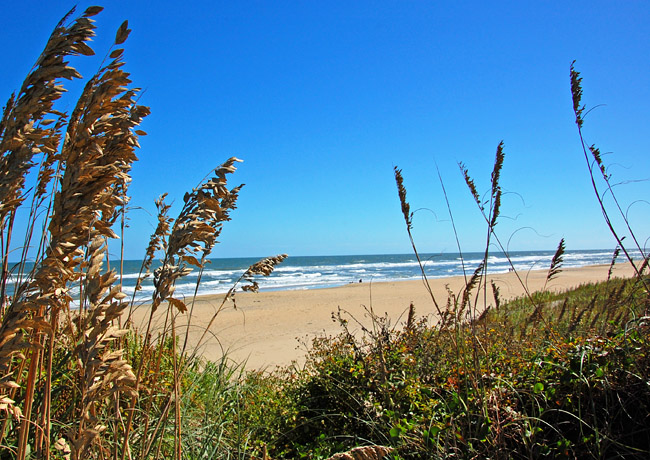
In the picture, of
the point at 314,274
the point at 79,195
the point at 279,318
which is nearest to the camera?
the point at 79,195

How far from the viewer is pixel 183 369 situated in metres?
2.78

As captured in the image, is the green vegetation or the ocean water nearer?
the green vegetation

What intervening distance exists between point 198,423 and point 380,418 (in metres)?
1.20

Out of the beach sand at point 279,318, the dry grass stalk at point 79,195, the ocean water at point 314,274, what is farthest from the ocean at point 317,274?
the dry grass stalk at point 79,195

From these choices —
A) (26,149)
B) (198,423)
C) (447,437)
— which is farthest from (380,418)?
(26,149)

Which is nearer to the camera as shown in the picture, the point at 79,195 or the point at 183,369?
the point at 79,195

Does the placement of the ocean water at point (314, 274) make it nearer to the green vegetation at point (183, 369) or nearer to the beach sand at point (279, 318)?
the beach sand at point (279, 318)

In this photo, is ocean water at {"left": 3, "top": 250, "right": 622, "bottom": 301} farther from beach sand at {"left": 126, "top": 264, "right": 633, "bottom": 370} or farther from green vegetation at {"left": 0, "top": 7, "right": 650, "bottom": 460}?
green vegetation at {"left": 0, "top": 7, "right": 650, "bottom": 460}

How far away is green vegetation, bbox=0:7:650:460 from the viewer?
3.83 ft

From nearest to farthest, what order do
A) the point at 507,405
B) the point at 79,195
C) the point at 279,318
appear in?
the point at 79,195, the point at 507,405, the point at 279,318

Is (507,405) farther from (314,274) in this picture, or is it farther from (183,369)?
(314,274)

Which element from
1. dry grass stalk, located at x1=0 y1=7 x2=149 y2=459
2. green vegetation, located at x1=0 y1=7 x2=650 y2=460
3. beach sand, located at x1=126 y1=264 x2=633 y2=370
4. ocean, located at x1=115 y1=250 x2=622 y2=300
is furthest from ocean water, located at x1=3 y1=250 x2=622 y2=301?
dry grass stalk, located at x1=0 y1=7 x2=149 y2=459

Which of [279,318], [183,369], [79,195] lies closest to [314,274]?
[279,318]

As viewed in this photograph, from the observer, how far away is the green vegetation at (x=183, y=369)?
1167mm
